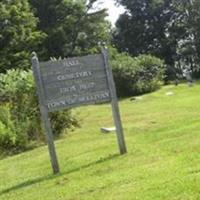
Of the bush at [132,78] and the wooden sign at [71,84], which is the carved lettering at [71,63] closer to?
the wooden sign at [71,84]

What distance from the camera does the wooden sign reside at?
10180 millimetres

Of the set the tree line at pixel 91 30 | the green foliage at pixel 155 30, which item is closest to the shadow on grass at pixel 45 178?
the tree line at pixel 91 30

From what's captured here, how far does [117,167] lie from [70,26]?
37.6 metres

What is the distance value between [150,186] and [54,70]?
3.67 meters

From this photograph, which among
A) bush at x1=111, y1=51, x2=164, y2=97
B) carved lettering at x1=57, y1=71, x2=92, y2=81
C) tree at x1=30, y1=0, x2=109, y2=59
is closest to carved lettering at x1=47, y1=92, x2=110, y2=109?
carved lettering at x1=57, y1=71, x2=92, y2=81

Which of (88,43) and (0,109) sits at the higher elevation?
(88,43)

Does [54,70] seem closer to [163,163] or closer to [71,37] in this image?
[163,163]

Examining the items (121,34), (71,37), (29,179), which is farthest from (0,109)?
(121,34)

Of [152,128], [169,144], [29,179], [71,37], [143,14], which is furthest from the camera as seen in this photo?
[143,14]

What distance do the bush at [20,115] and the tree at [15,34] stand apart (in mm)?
22194

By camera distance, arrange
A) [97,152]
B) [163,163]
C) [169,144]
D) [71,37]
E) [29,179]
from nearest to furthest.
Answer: [163,163], [29,179], [169,144], [97,152], [71,37]

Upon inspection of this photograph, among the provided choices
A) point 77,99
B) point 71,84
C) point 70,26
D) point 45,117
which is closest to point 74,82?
point 71,84

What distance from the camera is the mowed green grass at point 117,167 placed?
24.1 ft

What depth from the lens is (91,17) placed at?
48.0m
